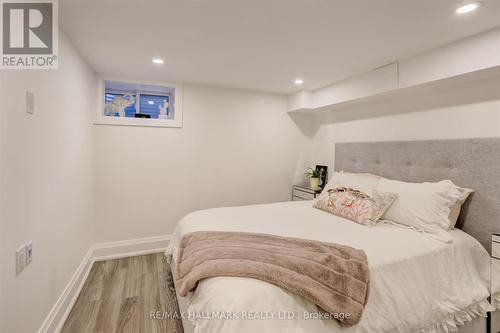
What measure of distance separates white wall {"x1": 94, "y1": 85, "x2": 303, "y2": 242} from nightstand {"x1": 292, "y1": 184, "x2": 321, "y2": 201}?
14 centimetres

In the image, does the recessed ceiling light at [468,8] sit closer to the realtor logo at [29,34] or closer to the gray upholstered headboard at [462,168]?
the gray upholstered headboard at [462,168]

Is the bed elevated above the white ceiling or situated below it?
below

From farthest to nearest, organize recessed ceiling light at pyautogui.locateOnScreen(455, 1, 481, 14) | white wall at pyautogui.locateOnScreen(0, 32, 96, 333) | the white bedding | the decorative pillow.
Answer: the decorative pillow < recessed ceiling light at pyautogui.locateOnScreen(455, 1, 481, 14) < white wall at pyautogui.locateOnScreen(0, 32, 96, 333) < the white bedding

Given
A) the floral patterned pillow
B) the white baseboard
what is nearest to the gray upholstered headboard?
the floral patterned pillow

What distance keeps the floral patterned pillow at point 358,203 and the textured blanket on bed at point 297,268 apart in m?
0.69

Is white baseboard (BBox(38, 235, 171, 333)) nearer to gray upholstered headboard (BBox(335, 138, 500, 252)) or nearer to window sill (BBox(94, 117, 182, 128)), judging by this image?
window sill (BBox(94, 117, 182, 128))

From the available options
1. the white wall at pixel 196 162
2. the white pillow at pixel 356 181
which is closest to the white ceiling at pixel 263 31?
the white wall at pixel 196 162

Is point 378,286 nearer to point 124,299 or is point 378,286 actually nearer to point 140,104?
point 124,299

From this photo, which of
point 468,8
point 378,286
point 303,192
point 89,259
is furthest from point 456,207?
point 89,259

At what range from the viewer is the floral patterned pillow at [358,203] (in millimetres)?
2064

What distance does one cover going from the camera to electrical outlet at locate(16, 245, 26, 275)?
1.27m

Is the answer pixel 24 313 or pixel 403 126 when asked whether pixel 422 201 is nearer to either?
pixel 403 126

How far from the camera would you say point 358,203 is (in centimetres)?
217

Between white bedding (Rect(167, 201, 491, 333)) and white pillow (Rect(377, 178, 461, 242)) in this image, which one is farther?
white pillow (Rect(377, 178, 461, 242))
